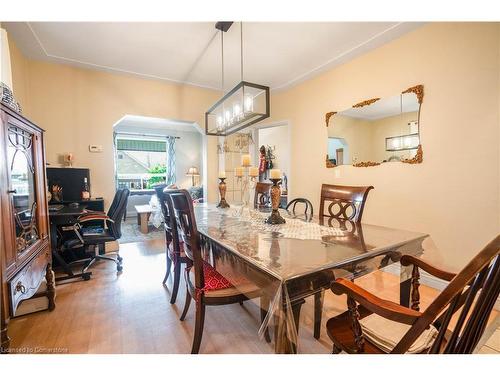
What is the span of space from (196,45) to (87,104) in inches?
73.1

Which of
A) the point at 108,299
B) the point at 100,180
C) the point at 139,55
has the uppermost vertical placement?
the point at 139,55

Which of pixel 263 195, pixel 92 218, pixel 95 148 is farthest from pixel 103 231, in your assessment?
pixel 263 195

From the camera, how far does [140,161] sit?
22.4 feet

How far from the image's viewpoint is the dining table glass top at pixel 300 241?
0.98 metres

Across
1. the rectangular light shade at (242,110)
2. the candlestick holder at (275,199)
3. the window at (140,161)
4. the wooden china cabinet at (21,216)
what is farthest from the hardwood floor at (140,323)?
the window at (140,161)

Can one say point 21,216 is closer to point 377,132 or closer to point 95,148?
point 95,148

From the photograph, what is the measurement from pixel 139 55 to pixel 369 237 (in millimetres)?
3233

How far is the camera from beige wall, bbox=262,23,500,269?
1881 millimetres

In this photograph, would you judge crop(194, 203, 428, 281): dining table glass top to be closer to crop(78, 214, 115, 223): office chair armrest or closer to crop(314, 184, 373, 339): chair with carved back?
crop(314, 184, 373, 339): chair with carved back

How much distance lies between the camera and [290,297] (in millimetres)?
846

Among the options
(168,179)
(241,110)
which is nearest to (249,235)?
(241,110)
